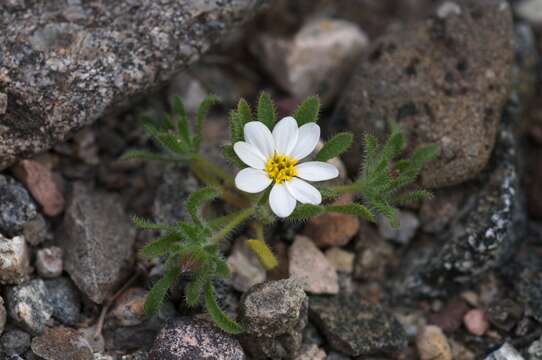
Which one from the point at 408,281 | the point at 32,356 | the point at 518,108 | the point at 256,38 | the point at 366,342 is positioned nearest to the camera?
the point at 32,356

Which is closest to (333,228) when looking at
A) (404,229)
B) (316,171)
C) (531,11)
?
(404,229)

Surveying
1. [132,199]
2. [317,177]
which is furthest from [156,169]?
[317,177]

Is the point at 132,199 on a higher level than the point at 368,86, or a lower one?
lower

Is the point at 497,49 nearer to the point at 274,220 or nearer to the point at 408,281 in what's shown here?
the point at 408,281

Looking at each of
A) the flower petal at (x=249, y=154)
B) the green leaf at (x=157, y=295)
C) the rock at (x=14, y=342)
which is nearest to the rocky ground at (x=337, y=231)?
the rock at (x=14, y=342)

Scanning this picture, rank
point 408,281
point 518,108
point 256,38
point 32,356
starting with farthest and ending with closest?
point 256,38, point 518,108, point 408,281, point 32,356

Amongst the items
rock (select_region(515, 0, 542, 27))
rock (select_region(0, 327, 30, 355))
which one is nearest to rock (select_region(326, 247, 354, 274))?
rock (select_region(0, 327, 30, 355))
